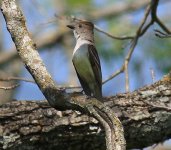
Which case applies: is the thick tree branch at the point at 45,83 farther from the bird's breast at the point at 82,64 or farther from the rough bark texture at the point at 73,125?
the bird's breast at the point at 82,64

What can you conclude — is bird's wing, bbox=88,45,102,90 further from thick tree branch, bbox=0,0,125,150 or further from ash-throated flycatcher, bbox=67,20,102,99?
thick tree branch, bbox=0,0,125,150

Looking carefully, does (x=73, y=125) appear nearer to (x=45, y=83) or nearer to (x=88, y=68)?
(x=88, y=68)

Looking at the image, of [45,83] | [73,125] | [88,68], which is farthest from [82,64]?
[45,83]

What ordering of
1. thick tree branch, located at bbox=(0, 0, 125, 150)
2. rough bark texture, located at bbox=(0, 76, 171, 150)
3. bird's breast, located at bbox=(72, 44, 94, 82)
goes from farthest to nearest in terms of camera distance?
bird's breast, located at bbox=(72, 44, 94, 82)
rough bark texture, located at bbox=(0, 76, 171, 150)
thick tree branch, located at bbox=(0, 0, 125, 150)

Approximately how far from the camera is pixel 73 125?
469 cm

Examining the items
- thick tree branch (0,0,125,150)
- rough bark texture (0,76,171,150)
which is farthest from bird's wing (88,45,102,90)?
thick tree branch (0,0,125,150)

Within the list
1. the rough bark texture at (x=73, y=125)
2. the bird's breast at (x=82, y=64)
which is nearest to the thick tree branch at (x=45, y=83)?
the rough bark texture at (x=73, y=125)

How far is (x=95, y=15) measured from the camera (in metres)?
11.2

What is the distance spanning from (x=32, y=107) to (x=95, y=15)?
660 centimetres

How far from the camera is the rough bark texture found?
466 cm

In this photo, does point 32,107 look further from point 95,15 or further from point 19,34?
point 95,15

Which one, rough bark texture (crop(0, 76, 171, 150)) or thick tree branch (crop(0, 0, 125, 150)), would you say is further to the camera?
rough bark texture (crop(0, 76, 171, 150))

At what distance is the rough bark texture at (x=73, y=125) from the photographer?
466 centimetres

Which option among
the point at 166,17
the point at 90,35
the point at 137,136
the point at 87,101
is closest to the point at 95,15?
the point at 166,17
